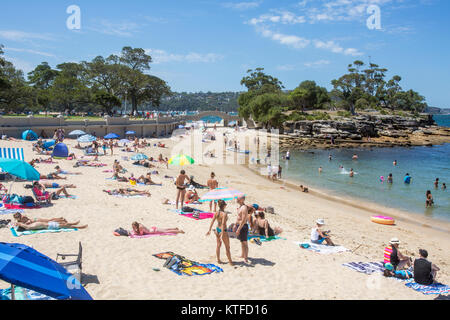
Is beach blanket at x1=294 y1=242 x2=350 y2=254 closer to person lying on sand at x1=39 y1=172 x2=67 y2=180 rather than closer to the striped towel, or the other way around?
person lying on sand at x1=39 y1=172 x2=67 y2=180

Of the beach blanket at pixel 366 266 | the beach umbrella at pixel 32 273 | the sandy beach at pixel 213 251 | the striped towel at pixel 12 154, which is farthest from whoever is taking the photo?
the striped towel at pixel 12 154

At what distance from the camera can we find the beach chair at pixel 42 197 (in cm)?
1230

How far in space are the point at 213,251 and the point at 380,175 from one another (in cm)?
2540

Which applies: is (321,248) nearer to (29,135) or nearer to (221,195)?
(221,195)

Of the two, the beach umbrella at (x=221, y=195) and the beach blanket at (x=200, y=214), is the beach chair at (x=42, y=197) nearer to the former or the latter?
Result: the beach blanket at (x=200, y=214)

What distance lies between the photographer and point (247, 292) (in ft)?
22.3

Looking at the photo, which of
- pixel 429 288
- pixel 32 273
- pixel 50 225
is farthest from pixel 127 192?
pixel 429 288

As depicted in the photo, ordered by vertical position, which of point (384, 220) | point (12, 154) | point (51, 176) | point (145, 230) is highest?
point (12, 154)

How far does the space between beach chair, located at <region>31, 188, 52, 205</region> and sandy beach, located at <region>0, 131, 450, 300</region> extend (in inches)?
12.0

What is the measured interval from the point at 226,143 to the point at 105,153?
2106cm

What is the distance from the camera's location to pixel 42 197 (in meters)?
12.5

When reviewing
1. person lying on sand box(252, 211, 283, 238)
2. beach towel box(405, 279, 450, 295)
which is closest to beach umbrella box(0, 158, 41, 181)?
person lying on sand box(252, 211, 283, 238)

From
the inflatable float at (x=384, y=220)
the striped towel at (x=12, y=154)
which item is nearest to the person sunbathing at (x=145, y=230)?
the striped towel at (x=12, y=154)

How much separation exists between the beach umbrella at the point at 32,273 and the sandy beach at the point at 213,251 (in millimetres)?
1957
